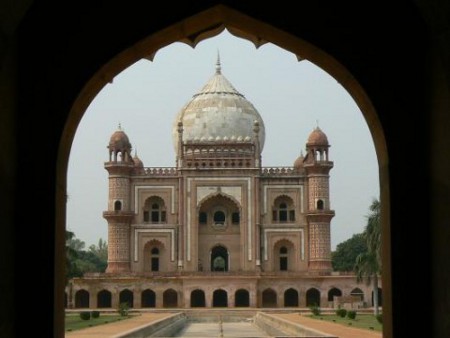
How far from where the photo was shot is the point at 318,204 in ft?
130

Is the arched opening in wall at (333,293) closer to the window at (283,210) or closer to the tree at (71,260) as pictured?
the window at (283,210)

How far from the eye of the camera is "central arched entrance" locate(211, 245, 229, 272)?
4203cm

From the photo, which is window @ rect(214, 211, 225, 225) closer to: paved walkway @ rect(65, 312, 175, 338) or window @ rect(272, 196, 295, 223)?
window @ rect(272, 196, 295, 223)

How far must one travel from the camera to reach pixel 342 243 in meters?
61.6

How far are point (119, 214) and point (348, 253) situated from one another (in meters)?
23.9

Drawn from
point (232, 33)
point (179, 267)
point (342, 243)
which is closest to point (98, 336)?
point (232, 33)

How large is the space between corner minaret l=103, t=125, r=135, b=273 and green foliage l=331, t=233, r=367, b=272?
70.6 feet

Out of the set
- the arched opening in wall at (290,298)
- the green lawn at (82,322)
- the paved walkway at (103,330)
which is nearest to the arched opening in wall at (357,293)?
the arched opening in wall at (290,298)

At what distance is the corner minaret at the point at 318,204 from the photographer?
38.9m

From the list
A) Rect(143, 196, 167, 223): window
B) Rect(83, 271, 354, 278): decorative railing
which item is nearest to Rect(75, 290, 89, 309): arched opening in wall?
Rect(83, 271, 354, 278): decorative railing

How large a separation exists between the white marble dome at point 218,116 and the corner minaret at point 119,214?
13.4ft
